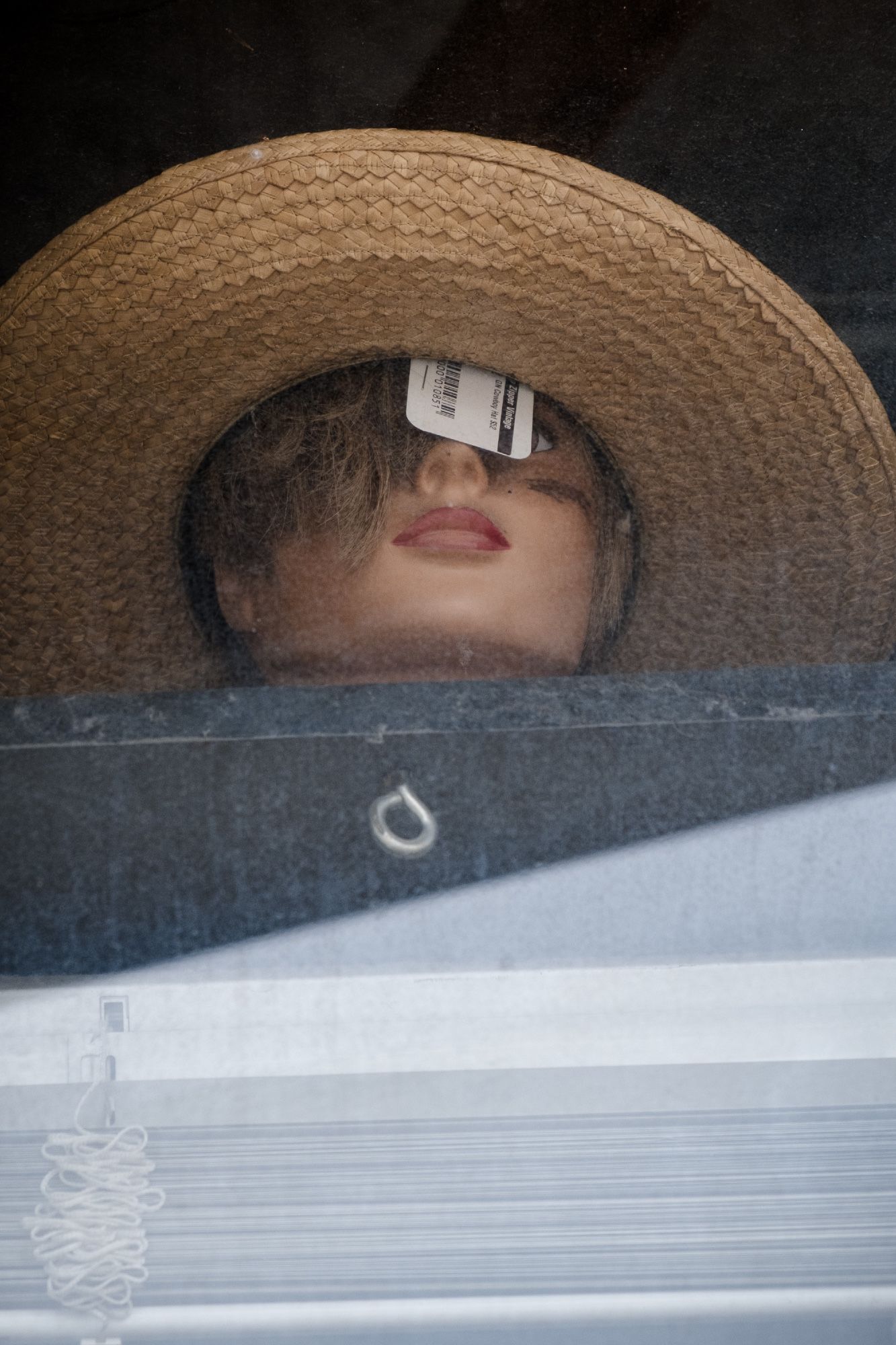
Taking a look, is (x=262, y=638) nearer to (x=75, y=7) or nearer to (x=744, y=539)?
(x=744, y=539)

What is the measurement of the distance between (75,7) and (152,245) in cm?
26

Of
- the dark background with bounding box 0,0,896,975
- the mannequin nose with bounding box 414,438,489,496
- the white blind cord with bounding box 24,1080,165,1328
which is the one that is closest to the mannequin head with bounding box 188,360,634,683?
the mannequin nose with bounding box 414,438,489,496

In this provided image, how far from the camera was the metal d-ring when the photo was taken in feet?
Result: 1.75

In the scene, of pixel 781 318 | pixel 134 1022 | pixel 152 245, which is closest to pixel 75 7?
pixel 152 245

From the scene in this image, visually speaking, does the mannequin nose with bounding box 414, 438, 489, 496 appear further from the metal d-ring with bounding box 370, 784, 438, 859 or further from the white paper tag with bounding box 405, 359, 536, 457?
the metal d-ring with bounding box 370, 784, 438, 859

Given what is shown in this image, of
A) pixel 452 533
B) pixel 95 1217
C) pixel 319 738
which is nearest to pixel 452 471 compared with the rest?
pixel 452 533

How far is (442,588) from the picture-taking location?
75 cm

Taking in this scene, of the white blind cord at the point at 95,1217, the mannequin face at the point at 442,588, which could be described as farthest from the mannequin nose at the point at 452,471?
the white blind cord at the point at 95,1217

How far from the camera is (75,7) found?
2.50 ft

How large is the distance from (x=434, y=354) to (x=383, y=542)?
0.13 metres

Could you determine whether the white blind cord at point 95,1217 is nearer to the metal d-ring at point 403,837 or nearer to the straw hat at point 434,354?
the metal d-ring at point 403,837

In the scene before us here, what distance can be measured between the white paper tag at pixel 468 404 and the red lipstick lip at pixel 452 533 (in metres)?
0.05

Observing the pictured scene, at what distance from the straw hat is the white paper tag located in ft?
0.05

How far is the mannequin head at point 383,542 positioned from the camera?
0.74m
